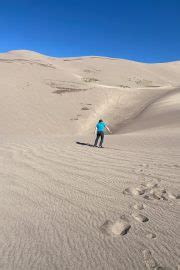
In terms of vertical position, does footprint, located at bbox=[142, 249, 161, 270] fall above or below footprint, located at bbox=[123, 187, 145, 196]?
below

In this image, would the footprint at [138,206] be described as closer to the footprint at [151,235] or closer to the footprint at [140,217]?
the footprint at [140,217]

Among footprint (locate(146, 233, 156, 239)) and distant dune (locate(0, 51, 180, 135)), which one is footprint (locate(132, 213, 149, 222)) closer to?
footprint (locate(146, 233, 156, 239))

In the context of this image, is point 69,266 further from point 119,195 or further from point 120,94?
point 120,94

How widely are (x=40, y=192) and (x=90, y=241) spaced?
174 centimetres

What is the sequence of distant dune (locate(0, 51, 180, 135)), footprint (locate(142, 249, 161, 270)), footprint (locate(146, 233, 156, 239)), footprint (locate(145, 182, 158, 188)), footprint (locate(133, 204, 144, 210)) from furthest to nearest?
distant dune (locate(0, 51, 180, 135)) < footprint (locate(145, 182, 158, 188)) < footprint (locate(133, 204, 144, 210)) < footprint (locate(146, 233, 156, 239)) < footprint (locate(142, 249, 161, 270))

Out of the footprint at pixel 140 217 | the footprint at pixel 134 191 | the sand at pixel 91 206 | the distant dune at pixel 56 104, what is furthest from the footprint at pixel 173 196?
the distant dune at pixel 56 104

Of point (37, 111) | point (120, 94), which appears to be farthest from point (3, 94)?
point (120, 94)

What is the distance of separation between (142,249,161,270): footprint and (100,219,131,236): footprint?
41cm

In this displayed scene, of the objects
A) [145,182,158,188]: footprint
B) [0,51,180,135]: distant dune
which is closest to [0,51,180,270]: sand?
[145,182,158,188]: footprint

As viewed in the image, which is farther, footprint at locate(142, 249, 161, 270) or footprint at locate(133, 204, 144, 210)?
footprint at locate(133, 204, 144, 210)

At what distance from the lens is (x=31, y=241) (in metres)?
2.90

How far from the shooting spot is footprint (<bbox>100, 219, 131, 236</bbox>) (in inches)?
119

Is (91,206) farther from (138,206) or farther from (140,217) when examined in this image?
(140,217)

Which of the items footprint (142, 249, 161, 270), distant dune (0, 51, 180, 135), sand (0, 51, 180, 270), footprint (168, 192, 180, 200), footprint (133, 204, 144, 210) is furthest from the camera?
distant dune (0, 51, 180, 135)
